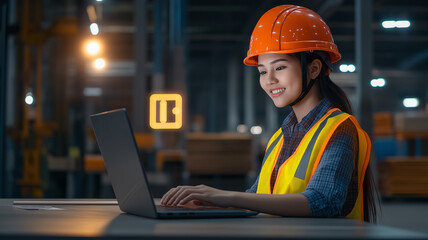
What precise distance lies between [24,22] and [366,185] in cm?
632

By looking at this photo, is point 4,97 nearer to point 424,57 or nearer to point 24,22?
point 24,22

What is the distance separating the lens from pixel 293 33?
1971 mm

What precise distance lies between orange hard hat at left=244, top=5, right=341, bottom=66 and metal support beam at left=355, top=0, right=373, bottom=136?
4.72m

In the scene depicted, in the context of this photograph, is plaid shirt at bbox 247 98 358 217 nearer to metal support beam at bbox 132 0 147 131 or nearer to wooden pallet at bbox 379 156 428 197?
metal support beam at bbox 132 0 147 131

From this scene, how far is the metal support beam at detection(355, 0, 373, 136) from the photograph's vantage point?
21.6 feet

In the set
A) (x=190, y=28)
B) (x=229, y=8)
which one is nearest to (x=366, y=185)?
(x=229, y=8)

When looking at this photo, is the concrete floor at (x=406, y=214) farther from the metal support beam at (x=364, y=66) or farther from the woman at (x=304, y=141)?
the woman at (x=304, y=141)

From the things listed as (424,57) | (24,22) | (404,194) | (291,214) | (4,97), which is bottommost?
(404,194)

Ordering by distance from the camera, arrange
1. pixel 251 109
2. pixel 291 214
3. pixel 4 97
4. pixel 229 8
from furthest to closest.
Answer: pixel 251 109 → pixel 229 8 → pixel 4 97 → pixel 291 214

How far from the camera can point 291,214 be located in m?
1.41

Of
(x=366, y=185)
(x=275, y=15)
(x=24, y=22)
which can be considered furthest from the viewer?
(x=24, y=22)

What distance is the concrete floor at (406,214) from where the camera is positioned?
603 centimetres

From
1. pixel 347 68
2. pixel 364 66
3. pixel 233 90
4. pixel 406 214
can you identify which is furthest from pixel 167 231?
pixel 233 90

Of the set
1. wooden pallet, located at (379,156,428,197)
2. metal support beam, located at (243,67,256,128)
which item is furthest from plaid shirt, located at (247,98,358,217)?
metal support beam, located at (243,67,256,128)
